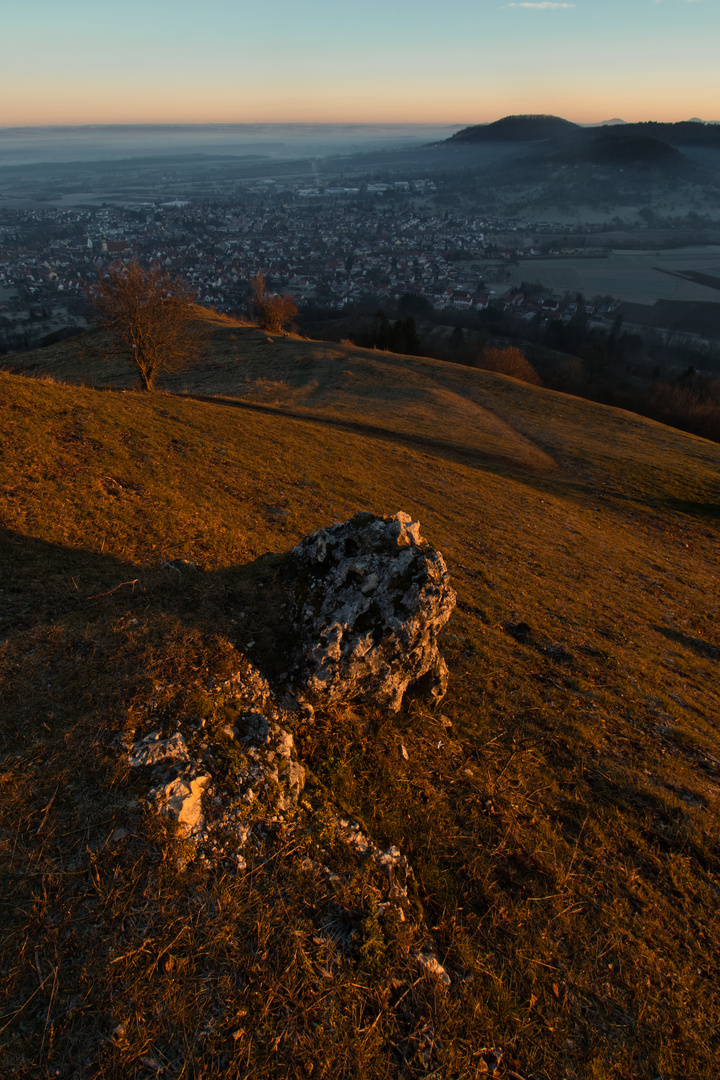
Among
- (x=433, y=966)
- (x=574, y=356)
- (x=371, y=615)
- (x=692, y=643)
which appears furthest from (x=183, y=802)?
(x=574, y=356)

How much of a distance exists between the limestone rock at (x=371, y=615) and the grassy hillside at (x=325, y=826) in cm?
53

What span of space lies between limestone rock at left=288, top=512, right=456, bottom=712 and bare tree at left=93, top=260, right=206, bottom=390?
88.0 ft

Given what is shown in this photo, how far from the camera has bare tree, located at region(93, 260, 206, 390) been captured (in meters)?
28.1

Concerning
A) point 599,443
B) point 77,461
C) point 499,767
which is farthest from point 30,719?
point 599,443

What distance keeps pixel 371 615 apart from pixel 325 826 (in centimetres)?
322

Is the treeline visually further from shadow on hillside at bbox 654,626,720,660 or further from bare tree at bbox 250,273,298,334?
shadow on hillside at bbox 654,626,720,660

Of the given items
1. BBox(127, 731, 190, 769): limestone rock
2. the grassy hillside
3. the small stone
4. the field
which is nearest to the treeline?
the field

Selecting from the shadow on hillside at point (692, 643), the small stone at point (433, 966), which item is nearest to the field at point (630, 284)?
the shadow on hillside at point (692, 643)

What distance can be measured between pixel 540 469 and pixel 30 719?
1247 inches

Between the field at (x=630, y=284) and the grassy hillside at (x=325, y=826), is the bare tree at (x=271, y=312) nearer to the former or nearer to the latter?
the grassy hillside at (x=325, y=826)

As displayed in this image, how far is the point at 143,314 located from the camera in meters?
28.4

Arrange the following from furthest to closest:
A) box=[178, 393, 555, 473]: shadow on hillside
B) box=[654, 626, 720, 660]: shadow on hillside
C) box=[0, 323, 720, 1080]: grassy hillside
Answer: box=[178, 393, 555, 473]: shadow on hillside
box=[654, 626, 720, 660]: shadow on hillside
box=[0, 323, 720, 1080]: grassy hillside

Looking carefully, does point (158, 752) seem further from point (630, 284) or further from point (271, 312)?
point (630, 284)

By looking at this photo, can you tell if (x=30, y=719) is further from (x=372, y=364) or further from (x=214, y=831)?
(x=372, y=364)
